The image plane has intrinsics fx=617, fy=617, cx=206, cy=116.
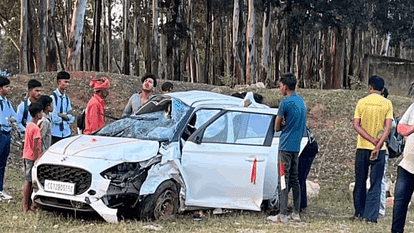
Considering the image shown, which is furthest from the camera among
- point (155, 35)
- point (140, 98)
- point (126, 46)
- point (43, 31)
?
point (126, 46)

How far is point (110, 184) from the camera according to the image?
7.01 m

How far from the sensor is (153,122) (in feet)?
26.9

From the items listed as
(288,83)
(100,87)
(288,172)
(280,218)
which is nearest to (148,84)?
(100,87)

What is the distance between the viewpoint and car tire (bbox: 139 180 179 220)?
23.7 feet

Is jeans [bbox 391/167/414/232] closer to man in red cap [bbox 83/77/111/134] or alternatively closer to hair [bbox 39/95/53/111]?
man in red cap [bbox 83/77/111/134]

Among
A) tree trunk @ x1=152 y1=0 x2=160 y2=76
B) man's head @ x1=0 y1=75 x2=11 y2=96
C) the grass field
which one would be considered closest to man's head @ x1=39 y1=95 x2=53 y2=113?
man's head @ x1=0 y1=75 x2=11 y2=96

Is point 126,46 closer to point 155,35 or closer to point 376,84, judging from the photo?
point 155,35

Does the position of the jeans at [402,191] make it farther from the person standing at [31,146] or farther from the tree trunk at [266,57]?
the tree trunk at [266,57]

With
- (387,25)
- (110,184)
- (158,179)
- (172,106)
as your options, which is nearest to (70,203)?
(110,184)

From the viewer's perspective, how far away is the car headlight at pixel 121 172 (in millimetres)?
7039

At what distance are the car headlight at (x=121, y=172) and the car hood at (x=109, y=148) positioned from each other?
3.2 inches

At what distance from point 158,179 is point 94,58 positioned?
972 inches

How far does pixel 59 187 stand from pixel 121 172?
0.76 m

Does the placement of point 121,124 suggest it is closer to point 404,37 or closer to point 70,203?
point 70,203
